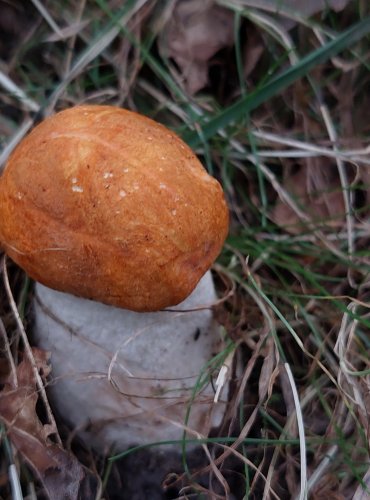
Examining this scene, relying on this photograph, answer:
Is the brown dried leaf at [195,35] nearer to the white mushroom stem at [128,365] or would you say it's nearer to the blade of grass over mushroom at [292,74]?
the blade of grass over mushroom at [292,74]

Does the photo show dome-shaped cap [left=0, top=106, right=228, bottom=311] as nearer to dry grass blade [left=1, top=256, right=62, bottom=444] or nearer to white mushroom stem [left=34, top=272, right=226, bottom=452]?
white mushroom stem [left=34, top=272, right=226, bottom=452]

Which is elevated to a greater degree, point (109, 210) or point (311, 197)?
point (109, 210)

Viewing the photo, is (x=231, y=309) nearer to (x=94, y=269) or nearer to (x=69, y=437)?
(x=69, y=437)

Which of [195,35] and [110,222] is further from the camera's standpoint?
[195,35]

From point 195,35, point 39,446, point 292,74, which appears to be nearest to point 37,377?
point 39,446

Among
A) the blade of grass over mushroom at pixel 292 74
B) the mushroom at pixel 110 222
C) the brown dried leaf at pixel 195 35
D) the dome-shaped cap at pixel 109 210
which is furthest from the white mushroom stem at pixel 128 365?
the brown dried leaf at pixel 195 35

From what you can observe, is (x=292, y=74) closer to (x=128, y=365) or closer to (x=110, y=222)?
(x=110, y=222)

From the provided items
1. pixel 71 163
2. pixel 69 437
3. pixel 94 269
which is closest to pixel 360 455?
pixel 69 437
